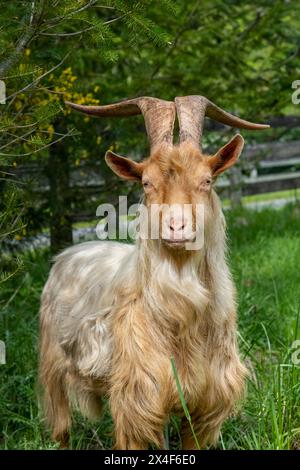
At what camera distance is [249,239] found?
9062 millimetres

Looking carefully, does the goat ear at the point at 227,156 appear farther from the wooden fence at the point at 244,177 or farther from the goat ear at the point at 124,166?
the wooden fence at the point at 244,177

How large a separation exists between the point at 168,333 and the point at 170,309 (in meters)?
0.14

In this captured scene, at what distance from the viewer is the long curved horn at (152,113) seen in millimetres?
4203

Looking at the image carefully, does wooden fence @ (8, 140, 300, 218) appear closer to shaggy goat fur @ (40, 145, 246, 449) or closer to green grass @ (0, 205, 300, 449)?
green grass @ (0, 205, 300, 449)

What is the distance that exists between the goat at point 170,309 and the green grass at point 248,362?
0.32 metres

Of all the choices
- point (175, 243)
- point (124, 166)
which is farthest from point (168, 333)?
point (124, 166)

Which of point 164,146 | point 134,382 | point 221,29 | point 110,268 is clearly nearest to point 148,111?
point 164,146

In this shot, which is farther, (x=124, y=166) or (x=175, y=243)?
(x=124, y=166)

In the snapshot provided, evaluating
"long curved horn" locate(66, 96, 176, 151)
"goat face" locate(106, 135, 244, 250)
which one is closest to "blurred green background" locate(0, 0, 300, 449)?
"long curved horn" locate(66, 96, 176, 151)

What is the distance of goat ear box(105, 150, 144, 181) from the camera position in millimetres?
4141

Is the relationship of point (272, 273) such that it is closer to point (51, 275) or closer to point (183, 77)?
point (183, 77)

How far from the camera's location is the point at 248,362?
5.38 m

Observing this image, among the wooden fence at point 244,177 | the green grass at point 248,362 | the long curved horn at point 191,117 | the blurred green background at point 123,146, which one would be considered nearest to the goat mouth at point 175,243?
the long curved horn at point 191,117

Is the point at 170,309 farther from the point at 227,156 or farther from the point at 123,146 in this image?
the point at 123,146
